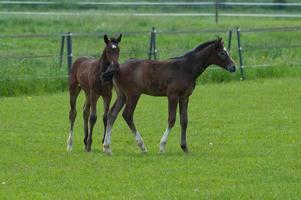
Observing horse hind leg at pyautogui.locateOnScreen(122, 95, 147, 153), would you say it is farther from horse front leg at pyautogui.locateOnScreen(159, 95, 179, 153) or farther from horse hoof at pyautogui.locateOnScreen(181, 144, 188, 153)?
horse hoof at pyautogui.locateOnScreen(181, 144, 188, 153)

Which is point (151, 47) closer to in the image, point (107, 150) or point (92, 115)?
point (92, 115)

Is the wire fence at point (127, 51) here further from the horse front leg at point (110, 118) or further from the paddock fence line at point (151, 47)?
the horse front leg at point (110, 118)

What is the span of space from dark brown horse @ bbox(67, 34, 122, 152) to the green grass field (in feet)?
1.84

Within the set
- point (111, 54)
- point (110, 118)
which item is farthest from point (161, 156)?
point (111, 54)

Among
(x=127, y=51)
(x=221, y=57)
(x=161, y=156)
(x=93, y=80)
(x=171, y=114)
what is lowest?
(x=161, y=156)

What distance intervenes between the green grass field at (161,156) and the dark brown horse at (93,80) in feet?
1.84

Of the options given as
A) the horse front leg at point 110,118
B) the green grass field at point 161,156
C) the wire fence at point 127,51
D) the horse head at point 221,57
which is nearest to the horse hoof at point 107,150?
the horse front leg at point 110,118

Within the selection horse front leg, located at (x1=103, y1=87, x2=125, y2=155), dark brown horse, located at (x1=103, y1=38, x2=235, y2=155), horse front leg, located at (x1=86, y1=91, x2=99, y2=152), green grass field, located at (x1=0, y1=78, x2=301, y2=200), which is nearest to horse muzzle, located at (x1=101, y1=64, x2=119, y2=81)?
dark brown horse, located at (x1=103, y1=38, x2=235, y2=155)

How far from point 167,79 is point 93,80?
126 cm

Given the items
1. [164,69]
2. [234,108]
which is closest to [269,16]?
[234,108]

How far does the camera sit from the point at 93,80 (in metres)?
16.8

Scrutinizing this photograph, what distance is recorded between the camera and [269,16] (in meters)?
46.9

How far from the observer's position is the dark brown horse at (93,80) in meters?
16.2

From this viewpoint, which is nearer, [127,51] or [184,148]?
[184,148]
